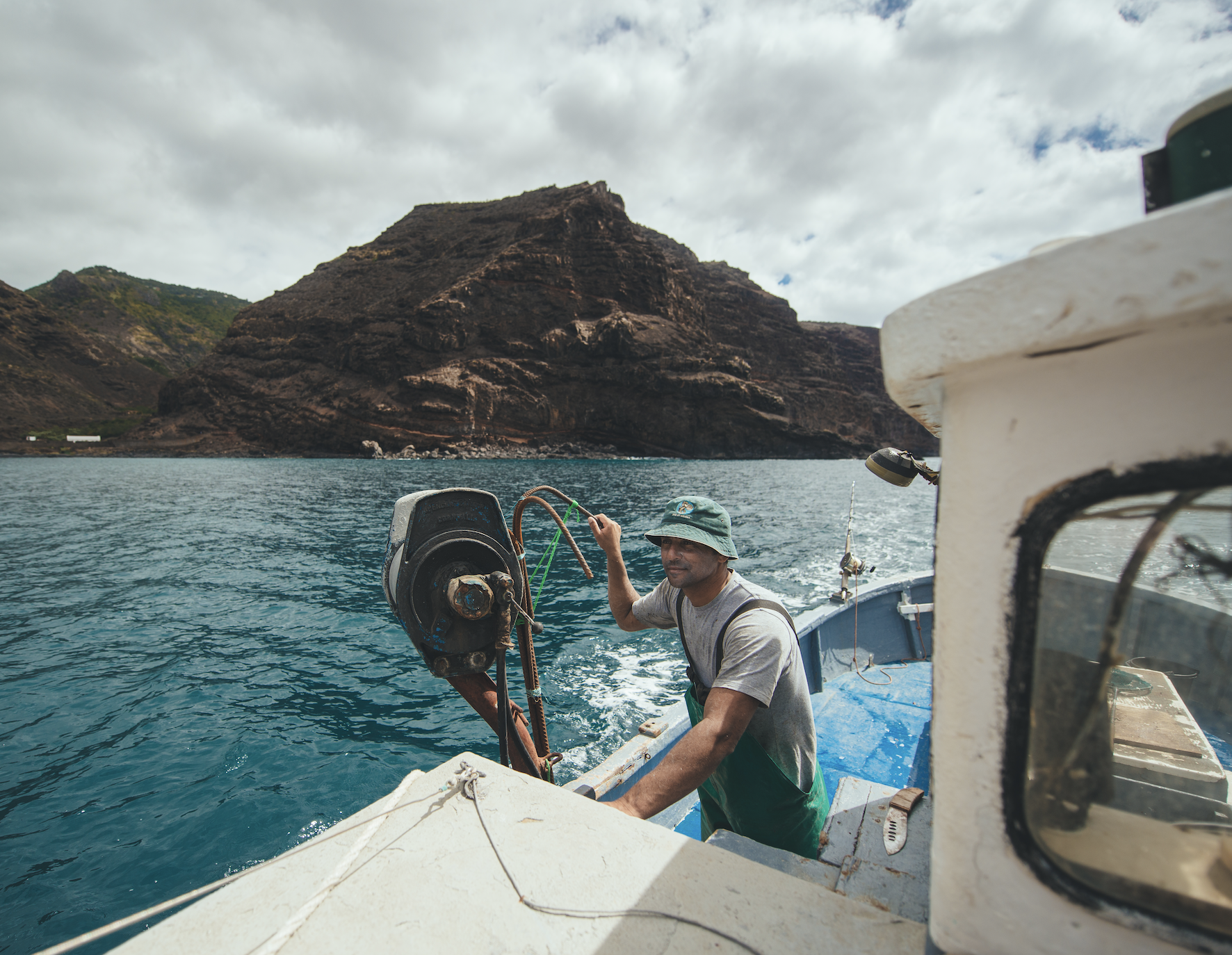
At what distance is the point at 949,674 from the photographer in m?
0.84

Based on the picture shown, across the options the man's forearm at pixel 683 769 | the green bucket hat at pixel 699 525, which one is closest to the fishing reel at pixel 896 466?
the green bucket hat at pixel 699 525

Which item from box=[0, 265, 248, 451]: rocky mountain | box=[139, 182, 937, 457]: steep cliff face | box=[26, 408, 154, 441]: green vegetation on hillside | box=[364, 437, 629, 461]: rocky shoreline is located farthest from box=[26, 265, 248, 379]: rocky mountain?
box=[364, 437, 629, 461]: rocky shoreline

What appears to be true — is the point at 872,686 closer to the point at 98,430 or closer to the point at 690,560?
the point at 690,560

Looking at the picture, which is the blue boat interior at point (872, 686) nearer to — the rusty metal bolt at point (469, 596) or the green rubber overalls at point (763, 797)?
the green rubber overalls at point (763, 797)

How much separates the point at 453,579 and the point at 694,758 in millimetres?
1237

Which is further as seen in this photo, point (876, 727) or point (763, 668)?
point (876, 727)

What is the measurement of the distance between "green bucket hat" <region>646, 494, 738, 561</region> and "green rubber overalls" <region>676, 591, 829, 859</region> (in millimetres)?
250

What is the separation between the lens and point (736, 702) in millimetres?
1815

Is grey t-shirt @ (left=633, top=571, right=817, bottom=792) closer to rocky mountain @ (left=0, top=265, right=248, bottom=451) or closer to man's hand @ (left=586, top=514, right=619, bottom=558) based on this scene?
man's hand @ (left=586, top=514, right=619, bottom=558)

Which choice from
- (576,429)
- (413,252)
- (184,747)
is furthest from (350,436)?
(184,747)

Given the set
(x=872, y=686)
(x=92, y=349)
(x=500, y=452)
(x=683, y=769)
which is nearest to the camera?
(x=683, y=769)

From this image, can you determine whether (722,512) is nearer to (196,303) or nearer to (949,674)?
(949,674)

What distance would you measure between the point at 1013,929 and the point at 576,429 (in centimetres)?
6712


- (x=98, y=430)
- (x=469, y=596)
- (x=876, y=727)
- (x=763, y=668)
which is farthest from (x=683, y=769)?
(x=98, y=430)
